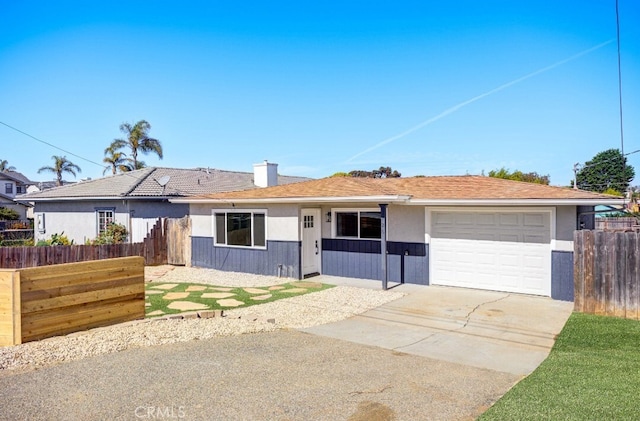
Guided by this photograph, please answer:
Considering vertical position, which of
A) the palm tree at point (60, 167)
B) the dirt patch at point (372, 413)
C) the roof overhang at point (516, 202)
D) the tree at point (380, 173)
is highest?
the palm tree at point (60, 167)

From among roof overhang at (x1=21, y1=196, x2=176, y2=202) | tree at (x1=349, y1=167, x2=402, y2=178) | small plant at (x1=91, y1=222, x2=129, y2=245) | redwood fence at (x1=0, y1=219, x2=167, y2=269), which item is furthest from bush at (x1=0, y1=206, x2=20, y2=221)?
tree at (x1=349, y1=167, x2=402, y2=178)

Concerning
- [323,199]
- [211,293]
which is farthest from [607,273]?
[211,293]

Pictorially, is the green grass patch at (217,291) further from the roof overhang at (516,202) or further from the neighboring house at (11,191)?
the neighboring house at (11,191)

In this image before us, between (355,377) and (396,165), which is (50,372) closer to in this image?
(355,377)

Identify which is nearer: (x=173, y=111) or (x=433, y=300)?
(x=433, y=300)

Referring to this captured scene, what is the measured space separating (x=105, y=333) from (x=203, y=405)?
11.3 feet

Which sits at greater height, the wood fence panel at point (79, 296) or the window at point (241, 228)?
the window at point (241, 228)

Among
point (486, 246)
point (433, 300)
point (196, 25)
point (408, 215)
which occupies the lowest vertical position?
point (433, 300)

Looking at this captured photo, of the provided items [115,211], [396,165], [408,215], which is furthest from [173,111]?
[396,165]

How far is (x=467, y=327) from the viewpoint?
8.40 metres

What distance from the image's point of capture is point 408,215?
12922mm

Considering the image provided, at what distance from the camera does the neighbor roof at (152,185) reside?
20.6m

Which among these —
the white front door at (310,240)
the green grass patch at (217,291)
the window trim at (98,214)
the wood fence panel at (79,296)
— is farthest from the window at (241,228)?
the window trim at (98,214)

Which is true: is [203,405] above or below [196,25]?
below
